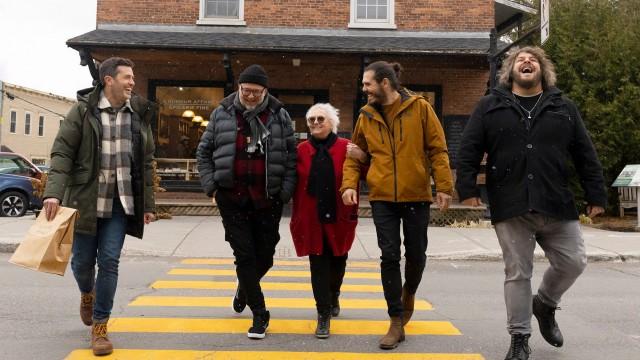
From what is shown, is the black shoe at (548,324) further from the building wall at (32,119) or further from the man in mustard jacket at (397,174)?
the building wall at (32,119)

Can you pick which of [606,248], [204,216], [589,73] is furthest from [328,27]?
[606,248]

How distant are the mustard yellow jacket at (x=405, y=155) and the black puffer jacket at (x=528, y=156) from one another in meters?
0.30

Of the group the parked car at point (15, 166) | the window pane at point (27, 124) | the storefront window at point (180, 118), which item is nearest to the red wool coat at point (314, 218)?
the storefront window at point (180, 118)

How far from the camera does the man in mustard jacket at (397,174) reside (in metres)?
4.12

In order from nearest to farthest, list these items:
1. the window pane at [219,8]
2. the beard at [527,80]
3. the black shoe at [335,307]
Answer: the beard at [527,80], the black shoe at [335,307], the window pane at [219,8]

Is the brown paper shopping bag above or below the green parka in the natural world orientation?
below

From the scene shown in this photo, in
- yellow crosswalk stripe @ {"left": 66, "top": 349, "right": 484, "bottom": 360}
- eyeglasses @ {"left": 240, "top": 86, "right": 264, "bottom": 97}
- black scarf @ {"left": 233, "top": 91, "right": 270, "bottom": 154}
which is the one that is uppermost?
eyeglasses @ {"left": 240, "top": 86, "right": 264, "bottom": 97}

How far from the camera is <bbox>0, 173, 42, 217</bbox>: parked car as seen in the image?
47.3 feet

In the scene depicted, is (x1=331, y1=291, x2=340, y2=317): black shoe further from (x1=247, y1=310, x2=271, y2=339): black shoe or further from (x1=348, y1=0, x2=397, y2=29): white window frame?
(x1=348, y1=0, x2=397, y2=29): white window frame

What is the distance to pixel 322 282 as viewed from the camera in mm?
4402

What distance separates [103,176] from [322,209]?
161 centimetres

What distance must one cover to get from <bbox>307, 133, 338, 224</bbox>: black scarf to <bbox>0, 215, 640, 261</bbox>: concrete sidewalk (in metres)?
4.43

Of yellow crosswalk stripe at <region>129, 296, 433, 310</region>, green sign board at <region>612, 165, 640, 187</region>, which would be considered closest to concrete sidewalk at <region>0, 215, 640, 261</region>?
green sign board at <region>612, 165, 640, 187</region>

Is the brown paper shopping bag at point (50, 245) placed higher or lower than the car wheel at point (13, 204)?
higher
